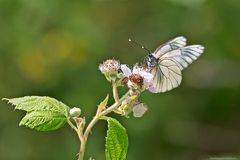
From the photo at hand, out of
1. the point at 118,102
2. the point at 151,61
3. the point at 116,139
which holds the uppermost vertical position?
the point at 151,61

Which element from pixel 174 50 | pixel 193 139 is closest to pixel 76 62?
pixel 193 139

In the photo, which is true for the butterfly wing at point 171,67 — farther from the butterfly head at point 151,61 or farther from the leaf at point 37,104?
the leaf at point 37,104

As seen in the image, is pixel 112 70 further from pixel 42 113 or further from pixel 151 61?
pixel 42 113

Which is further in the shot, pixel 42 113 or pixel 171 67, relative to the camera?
pixel 171 67

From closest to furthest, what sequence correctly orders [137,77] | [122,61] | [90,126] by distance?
[90,126] < [137,77] < [122,61]

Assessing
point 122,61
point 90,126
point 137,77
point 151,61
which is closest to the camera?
point 90,126

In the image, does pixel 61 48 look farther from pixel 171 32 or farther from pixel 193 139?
pixel 193 139

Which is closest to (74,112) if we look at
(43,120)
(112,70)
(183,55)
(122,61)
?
(43,120)
